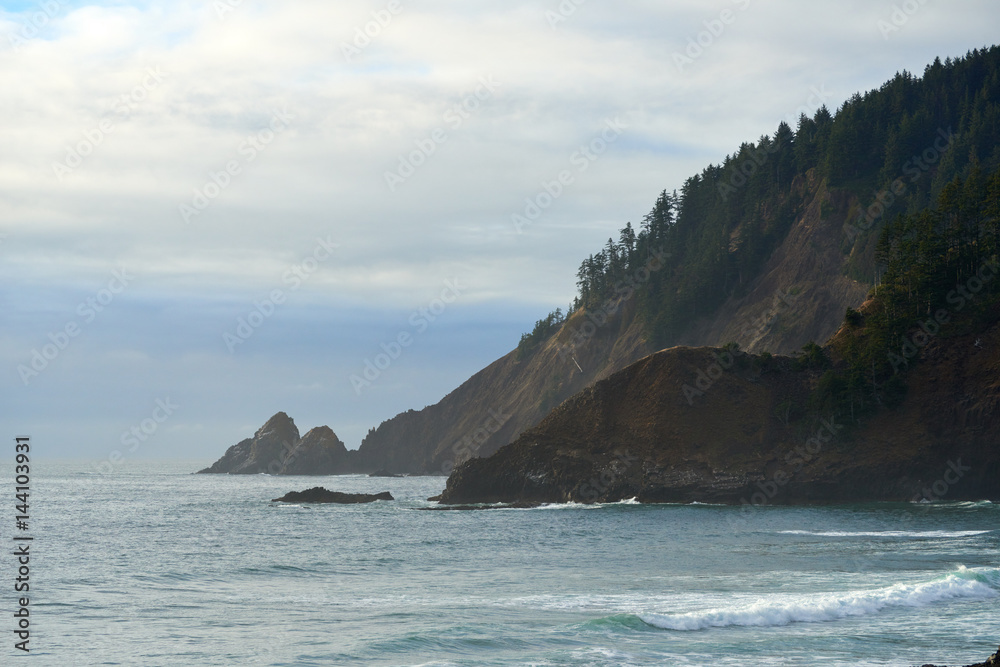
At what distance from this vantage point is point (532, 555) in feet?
156

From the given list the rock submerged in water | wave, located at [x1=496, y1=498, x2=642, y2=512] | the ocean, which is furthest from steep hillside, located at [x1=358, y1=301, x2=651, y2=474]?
the ocean

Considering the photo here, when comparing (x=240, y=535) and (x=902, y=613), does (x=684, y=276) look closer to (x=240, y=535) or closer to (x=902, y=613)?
(x=240, y=535)

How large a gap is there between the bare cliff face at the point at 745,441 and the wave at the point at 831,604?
43.9 meters

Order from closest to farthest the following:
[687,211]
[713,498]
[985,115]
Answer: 1. [713,498]
2. [985,115]
3. [687,211]

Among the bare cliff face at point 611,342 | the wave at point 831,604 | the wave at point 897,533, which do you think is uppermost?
the bare cliff face at point 611,342

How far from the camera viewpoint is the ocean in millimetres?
25156

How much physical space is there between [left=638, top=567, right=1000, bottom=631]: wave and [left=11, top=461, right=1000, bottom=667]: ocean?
0.09 metres

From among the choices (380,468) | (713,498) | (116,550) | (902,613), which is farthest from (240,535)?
(380,468)

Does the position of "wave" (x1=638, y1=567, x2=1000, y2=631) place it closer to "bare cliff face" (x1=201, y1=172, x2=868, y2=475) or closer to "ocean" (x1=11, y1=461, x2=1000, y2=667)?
"ocean" (x1=11, y1=461, x2=1000, y2=667)

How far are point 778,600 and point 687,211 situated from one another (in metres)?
131

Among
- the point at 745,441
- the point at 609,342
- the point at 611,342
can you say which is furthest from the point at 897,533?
the point at 609,342

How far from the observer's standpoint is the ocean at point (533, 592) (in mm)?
25156

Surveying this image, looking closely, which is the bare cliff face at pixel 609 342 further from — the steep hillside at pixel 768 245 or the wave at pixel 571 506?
the wave at pixel 571 506

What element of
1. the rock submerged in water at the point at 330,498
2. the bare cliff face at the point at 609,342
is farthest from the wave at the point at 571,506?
the bare cliff face at the point at 609,342
